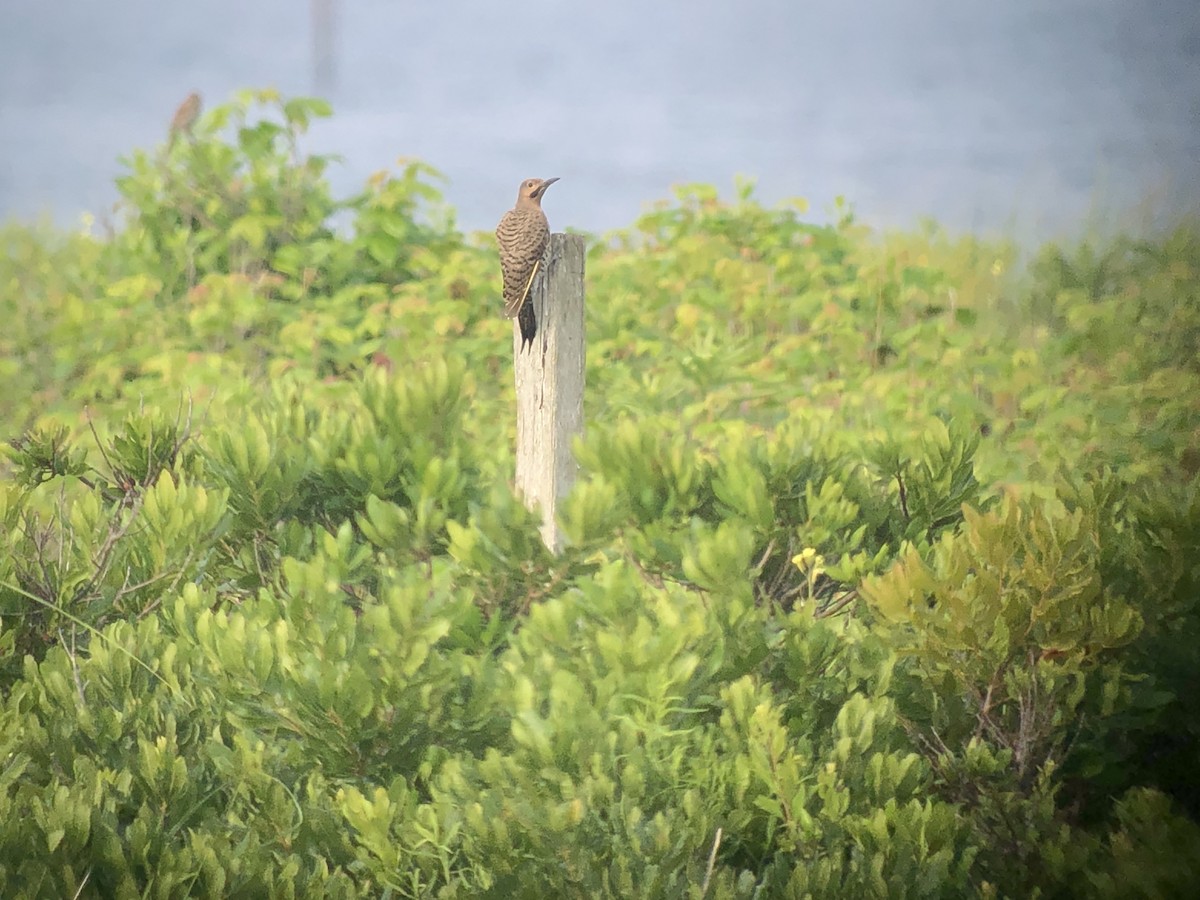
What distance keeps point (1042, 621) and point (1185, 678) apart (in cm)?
52

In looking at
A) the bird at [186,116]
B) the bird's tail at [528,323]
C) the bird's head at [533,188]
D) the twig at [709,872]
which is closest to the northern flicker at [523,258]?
the bird's tail at [528,323]

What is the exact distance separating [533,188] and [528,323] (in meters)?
0.55

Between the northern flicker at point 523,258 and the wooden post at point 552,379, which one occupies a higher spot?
the northern flicker at point 523,258

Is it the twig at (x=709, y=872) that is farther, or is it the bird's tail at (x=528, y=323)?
the bird's tail at (x=528, y=323)

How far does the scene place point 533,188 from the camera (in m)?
3.63

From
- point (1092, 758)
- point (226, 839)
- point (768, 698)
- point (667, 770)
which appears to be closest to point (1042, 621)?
point (1092, 758)

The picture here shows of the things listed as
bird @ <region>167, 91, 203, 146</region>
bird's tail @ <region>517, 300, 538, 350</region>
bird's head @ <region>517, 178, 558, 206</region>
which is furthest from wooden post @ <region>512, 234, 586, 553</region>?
bird @ <region>167, 91, 203, 146</region>

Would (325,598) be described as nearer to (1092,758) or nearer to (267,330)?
(1092,758)

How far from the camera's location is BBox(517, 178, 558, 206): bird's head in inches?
142

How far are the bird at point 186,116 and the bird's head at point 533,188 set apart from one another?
557 centimetres

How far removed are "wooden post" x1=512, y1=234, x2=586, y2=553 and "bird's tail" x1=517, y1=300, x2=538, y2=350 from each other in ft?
0.04

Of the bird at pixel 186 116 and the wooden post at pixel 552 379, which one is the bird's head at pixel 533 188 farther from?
the bird at pixel 186 116

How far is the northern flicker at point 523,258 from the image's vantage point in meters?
3.27

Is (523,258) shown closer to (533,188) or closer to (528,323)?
(528,323)
